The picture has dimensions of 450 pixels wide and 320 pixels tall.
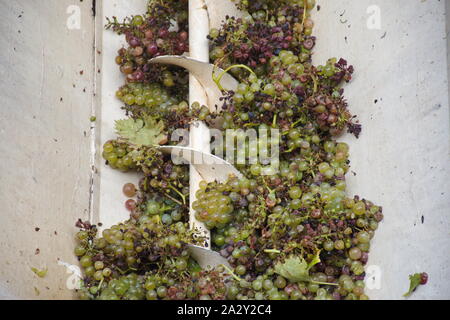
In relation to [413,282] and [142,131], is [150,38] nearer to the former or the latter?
[142,131]

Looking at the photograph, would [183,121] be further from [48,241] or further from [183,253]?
[48,241]

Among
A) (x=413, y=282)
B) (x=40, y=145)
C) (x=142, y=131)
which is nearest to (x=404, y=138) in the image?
(x=413, y=282)

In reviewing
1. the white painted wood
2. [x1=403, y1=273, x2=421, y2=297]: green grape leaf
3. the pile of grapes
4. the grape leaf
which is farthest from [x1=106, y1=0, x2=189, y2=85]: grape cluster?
[x1=403, y1=273, x2=421, y2=297]: green grape leaf

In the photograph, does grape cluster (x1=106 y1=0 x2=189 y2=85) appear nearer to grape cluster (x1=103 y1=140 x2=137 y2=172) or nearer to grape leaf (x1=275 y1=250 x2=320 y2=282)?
grape cluster (x1=103 y1=140 x2=137 y2=172)

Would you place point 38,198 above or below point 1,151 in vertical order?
below

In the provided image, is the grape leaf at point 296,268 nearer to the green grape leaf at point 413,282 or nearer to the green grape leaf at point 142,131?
the green grape leaf at point 413,282

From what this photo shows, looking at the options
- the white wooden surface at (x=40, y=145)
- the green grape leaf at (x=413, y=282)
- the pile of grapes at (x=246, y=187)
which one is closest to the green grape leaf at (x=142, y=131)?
the pile of grapes at (x=246, y=187)
